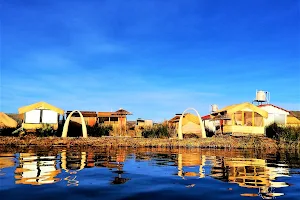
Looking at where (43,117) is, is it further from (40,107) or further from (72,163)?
(72,163)

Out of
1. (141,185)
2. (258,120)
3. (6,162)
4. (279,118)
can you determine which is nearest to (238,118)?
(258,120)

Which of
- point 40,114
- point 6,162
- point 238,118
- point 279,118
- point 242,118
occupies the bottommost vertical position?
point 6,162

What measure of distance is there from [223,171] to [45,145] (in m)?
16.8

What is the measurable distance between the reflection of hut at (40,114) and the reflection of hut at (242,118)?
735 inches

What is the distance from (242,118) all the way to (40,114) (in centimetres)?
2315

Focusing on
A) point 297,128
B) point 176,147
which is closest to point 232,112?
point 297,128

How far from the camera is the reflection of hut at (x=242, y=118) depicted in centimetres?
3044

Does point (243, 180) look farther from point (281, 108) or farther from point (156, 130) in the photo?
point (281, 108)

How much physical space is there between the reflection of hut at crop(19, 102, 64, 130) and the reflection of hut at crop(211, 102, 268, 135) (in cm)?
1867

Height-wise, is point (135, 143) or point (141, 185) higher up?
point (135, 143)

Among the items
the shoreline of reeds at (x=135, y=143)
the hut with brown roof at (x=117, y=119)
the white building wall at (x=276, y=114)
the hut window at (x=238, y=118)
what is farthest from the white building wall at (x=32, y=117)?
the white building wall at (x=276, y=114)

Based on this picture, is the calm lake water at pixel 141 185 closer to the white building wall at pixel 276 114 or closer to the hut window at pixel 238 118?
the hut window at pixel 238 118

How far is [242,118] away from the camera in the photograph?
3222 centimetres

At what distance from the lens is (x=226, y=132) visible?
30922 mm
